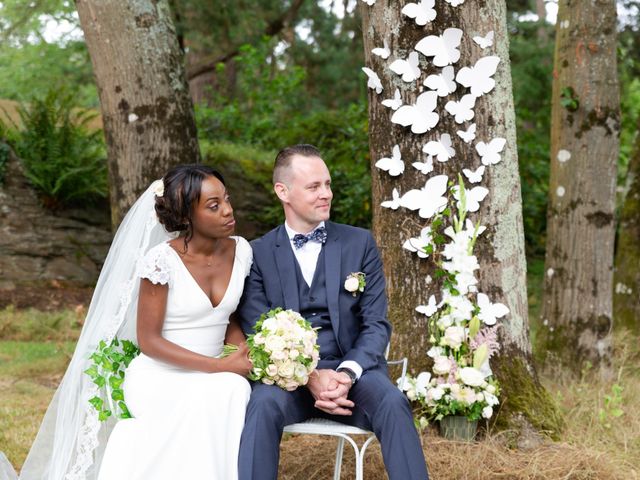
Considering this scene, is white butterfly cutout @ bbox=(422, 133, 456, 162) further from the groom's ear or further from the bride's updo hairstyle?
the bride's updo hairstyle

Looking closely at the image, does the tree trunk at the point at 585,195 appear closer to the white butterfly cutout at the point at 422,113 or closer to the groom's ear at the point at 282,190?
the white butterfly cutout at the point at 422,113

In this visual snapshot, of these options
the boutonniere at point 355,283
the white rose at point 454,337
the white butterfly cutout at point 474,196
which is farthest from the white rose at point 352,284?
the white butterfly cutout at point 474,196

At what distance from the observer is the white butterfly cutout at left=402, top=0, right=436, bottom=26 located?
173 inches

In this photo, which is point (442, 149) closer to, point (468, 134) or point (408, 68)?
point (468, 134)

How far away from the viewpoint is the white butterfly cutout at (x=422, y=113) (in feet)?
14.6

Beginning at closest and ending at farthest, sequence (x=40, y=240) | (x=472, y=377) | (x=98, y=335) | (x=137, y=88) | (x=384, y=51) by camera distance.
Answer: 1. (x=98, y=335)
2. (x=472, y=377)
3. (x=384, y=51)
4. (x=137, y=88)
5. (x=40, y=240)

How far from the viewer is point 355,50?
17094mm

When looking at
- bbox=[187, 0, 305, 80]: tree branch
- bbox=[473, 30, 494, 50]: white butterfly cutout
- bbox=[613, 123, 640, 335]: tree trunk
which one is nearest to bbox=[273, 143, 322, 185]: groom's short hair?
bbox=[473, 30, 494, 50]: white butterfly cutout

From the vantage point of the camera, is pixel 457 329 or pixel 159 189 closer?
pixel 159 189

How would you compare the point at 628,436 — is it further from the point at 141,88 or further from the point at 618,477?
the point at 141,88

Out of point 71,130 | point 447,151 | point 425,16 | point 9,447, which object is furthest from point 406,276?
point 71,130

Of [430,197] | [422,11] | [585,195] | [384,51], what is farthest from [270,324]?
[585,195]

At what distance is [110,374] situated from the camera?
3.57 metres

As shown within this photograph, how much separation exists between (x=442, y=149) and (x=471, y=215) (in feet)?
1.24
